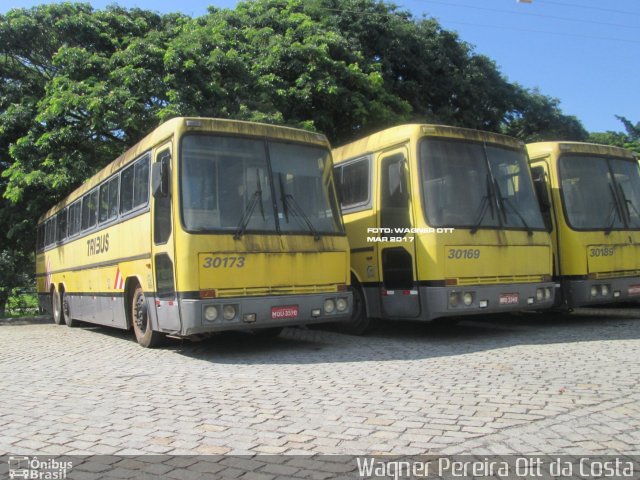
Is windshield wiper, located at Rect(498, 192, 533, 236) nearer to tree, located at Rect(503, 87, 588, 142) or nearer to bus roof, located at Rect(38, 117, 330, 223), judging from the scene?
bus roof, located at Rect(38, 117, 330, 223)

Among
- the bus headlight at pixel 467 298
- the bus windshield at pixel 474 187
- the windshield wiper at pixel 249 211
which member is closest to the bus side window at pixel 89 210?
the windshield wiper at pixel 249 211

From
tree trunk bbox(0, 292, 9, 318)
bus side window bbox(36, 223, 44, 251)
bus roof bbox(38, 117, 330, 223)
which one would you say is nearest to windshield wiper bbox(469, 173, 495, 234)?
bus roof bbox(38, 117, 330, 223)

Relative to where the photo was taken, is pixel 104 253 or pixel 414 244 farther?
pixel 104 253

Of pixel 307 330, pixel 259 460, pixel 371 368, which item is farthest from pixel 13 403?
pixel 307 330

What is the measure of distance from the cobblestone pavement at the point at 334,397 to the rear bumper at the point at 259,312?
501 millimetres

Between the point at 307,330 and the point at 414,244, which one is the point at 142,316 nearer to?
the point at 307,330

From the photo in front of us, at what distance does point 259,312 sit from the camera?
27.3 feet

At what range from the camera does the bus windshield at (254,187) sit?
27.1 ft

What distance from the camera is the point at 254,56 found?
19391mm

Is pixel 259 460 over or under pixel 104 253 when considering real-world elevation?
under

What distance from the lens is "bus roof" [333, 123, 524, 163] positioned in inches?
382

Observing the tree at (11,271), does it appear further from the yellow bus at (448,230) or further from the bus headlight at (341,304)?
the bus headlight at (341,304)

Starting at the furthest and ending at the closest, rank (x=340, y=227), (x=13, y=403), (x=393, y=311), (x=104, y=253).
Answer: (x=104, y=253) → (x=393, y=311) → (x=340, y=227) → (x=13, y=403)

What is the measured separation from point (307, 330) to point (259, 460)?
8.14 metres
